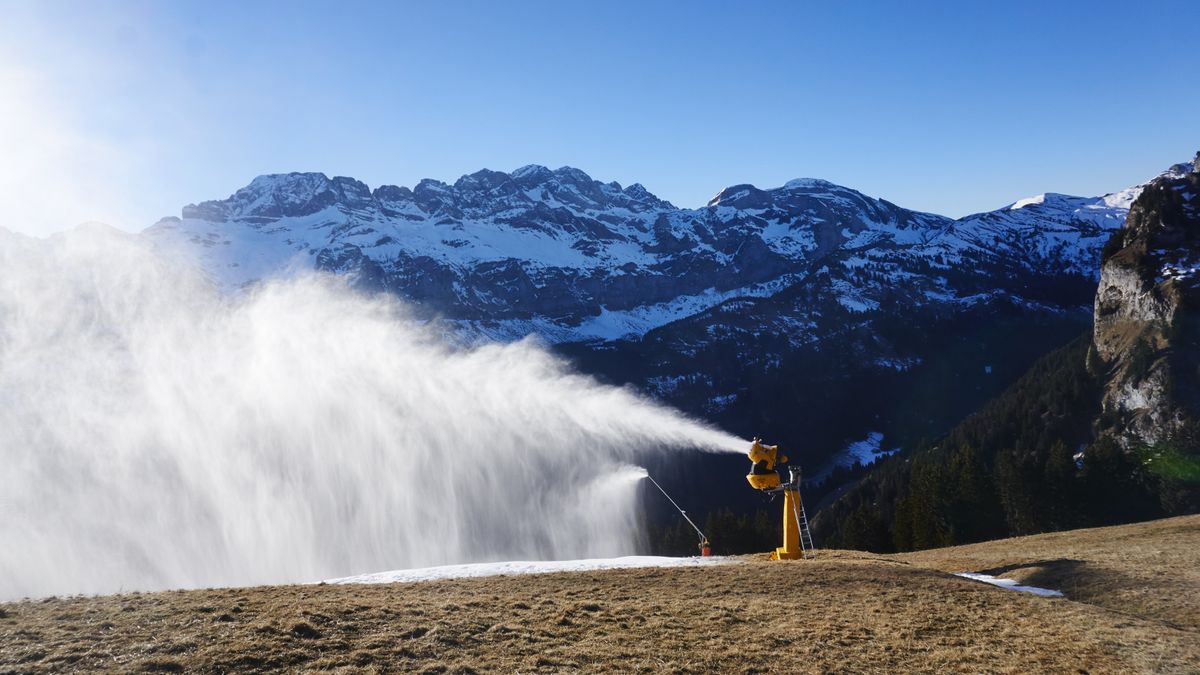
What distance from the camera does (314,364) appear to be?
153 m

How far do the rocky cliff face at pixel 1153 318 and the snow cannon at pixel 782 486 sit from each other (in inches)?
4500

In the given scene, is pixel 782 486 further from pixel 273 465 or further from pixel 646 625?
pixel 273 465

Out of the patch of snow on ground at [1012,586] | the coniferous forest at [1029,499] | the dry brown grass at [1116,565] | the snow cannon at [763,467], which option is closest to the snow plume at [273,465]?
the snow cannon at [763,467]

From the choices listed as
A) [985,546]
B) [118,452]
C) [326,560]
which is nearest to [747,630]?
[985,546]

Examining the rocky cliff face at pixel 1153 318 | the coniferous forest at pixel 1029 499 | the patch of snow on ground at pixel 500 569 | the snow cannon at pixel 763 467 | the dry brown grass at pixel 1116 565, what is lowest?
the coniferous forest at pixel 1029 499

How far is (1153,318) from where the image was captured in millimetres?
141500

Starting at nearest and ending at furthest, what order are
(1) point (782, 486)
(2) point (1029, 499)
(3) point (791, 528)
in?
1. (1) point (782, 486)
2. (3) point (791, 528)
3. (2) point (1029, 499)

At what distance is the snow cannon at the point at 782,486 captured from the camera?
1388 inches

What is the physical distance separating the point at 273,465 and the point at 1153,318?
578 feet

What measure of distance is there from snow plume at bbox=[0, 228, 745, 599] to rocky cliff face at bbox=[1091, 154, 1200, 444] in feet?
301

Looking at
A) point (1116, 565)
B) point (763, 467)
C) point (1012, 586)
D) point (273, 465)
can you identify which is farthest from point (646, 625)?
point (273, 465)

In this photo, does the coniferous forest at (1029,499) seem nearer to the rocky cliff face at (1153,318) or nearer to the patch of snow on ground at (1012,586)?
the rocky cliff face at (1153,318)

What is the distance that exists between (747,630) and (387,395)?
141095 mm

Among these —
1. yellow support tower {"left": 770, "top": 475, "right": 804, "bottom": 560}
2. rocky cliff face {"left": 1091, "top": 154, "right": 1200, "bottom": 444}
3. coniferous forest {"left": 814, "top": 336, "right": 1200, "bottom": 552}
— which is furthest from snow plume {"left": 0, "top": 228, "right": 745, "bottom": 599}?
rocky cliff face {"left": 1091, "top": 154, "right": 1200, "bottom": 444}
